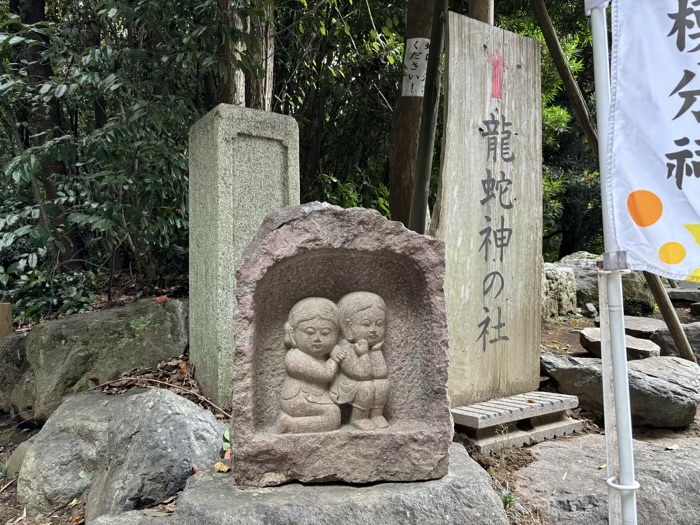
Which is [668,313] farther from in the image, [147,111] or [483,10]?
[147,111]

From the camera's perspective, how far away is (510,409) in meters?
3.43

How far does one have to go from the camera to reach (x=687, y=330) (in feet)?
17.7

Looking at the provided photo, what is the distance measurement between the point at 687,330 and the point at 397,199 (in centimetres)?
303

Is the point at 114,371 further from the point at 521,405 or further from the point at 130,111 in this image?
the point at 521,405

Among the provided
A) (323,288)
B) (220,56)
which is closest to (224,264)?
(323,288)

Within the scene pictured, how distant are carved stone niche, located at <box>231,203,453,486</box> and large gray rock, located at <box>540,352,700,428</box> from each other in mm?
1773

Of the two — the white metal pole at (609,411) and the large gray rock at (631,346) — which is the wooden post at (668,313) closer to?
the large gray rock at (631,346)

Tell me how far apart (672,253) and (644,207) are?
0.18 meters

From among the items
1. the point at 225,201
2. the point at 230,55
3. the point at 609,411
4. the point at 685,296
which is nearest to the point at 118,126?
the point at 230,55

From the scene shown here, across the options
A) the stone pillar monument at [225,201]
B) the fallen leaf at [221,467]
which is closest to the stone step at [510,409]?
the fallen leaf at [221,467]

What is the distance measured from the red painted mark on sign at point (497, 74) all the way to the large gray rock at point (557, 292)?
3.49m

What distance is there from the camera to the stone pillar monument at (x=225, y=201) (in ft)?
12.1

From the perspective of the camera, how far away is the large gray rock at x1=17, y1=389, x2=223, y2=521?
9.23ft

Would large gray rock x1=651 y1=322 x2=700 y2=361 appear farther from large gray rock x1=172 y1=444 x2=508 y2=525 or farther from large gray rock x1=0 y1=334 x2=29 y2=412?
large gray rock x1=0 y1=334 x2=29 y2=412
